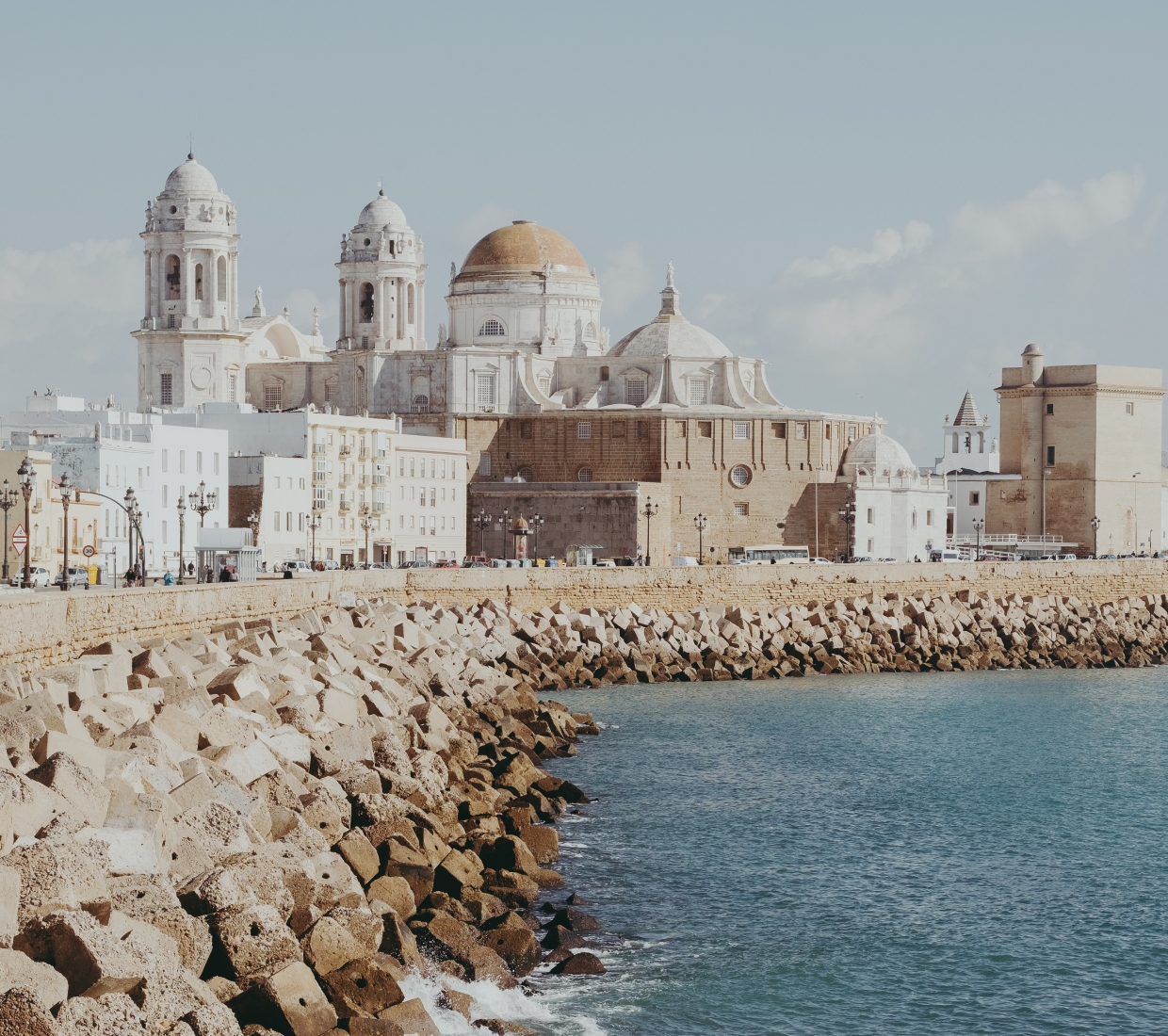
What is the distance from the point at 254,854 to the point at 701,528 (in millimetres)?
47011

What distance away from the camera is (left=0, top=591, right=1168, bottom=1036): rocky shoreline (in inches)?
397

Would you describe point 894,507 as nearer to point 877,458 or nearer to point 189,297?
point 877,458

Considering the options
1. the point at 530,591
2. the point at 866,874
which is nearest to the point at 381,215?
the point at 530,591

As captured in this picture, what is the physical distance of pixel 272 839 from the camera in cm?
1359

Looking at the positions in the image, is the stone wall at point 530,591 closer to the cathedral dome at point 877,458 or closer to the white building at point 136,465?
the white building at point 136,465

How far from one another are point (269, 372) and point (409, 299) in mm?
5737

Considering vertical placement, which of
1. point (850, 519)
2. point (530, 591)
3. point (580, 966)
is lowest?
A: point (580, 966)

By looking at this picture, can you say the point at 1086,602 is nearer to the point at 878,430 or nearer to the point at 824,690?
the point at 824,690

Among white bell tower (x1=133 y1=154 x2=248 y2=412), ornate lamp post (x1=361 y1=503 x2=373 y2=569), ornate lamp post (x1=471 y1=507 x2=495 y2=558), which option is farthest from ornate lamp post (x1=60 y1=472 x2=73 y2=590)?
ornate lamp post (x1=471 y1=507 x2=495 y2=558)

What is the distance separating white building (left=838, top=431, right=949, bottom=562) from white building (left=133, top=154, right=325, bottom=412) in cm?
2090

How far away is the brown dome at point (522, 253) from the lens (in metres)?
69.1

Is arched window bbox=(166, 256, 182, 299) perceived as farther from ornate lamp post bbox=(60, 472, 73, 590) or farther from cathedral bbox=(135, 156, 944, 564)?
ornate lamp post bbox=(60, 472, 73, 590)

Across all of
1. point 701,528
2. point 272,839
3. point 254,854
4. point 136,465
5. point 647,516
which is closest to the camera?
point 254,854

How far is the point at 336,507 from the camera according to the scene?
2183 inches
